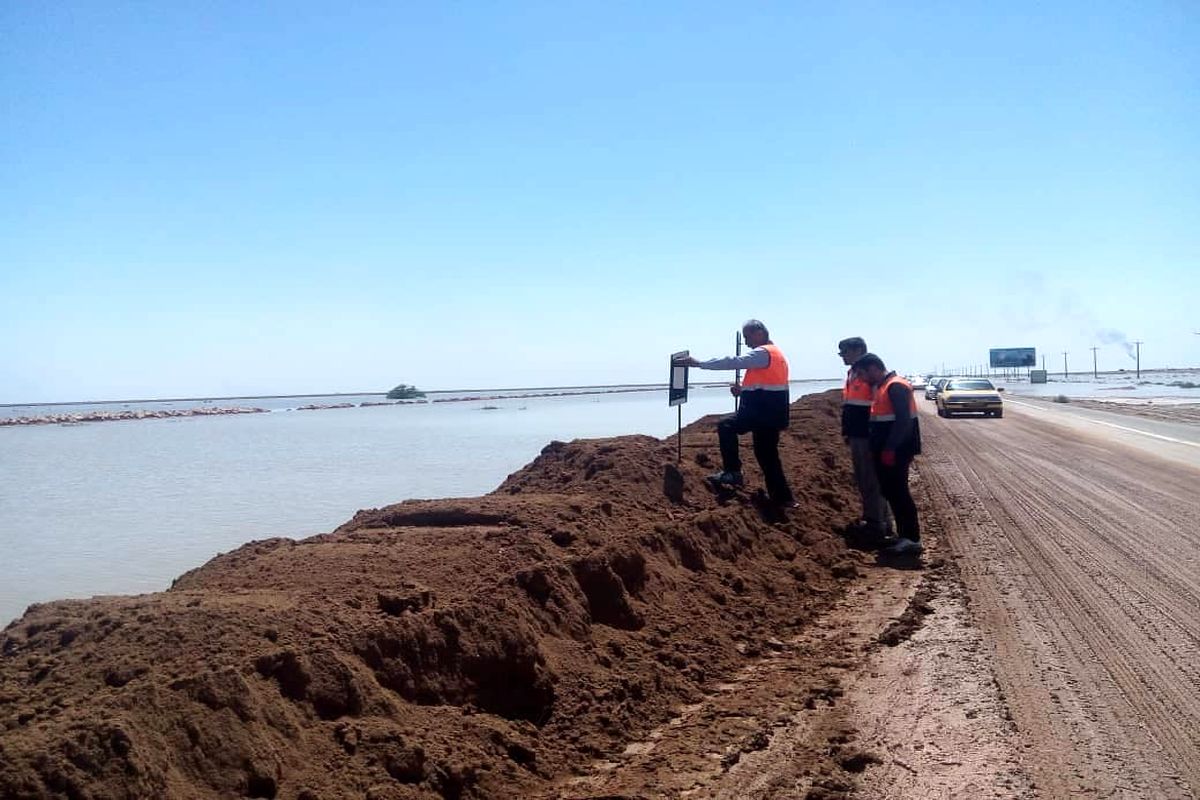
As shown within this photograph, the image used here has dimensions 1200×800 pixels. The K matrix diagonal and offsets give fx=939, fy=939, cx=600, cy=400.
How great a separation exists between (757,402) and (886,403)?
1336mm

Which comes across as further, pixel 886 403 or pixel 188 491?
pixel 188 491

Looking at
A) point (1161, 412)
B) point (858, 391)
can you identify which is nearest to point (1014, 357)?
point (1161, 412)

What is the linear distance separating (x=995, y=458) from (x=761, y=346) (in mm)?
11396

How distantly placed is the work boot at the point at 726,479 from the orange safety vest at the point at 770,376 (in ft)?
2.99

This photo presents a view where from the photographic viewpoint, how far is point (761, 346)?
9.78 metres

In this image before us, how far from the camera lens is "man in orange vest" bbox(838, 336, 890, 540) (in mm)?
10055

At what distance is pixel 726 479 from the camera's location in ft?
31.9

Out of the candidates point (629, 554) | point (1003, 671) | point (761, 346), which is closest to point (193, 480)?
point (761, 346)

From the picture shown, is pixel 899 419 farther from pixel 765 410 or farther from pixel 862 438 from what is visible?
pixel 765 410

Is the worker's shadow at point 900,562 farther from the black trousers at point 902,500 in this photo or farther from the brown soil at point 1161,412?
the brown soil at point 1161,412

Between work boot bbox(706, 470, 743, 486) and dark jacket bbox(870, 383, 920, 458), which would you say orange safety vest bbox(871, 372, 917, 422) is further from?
work boot bbox(706, 470, 743, 486)

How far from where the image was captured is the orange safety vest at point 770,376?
954 cm

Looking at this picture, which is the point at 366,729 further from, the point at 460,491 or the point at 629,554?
the point at 460,491

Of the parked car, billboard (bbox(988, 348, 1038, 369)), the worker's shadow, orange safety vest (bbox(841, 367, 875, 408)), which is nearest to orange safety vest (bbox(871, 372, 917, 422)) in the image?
orange safety vest (bbox(841, 367, 875, 408))
